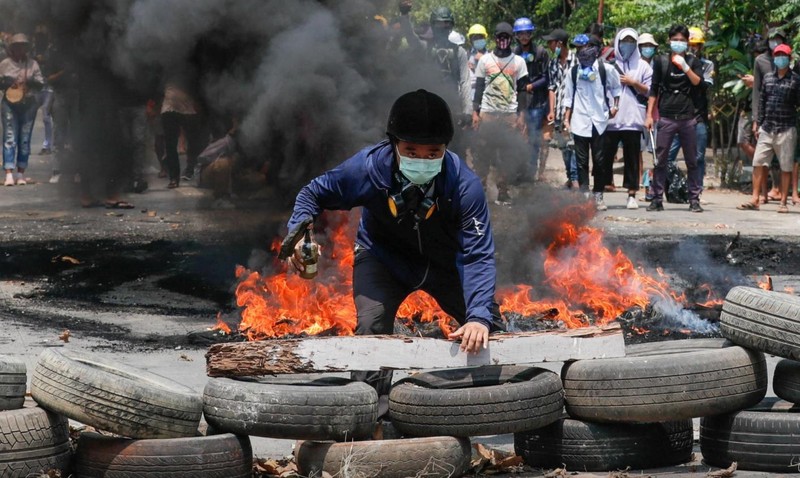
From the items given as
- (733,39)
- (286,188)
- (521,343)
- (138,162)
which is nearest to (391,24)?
(286,188)

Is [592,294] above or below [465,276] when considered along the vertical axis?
below

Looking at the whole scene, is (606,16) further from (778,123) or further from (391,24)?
(391,24)

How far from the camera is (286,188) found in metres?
11.6

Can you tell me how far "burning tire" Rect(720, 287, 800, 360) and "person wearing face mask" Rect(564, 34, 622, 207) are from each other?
925 cm

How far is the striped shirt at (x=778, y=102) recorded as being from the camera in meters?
14.6

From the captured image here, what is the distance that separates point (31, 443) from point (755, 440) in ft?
10.5

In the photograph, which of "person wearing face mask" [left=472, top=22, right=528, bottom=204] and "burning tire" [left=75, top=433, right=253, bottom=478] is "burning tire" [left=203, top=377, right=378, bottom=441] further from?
"person wearing face mask" [left=472, top=22, right=528, bottom=204]

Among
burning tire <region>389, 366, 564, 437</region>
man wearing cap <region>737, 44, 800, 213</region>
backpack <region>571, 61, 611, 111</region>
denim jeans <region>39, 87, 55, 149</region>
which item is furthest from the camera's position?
denim jeans <region>39, 87, 55, 149</region>

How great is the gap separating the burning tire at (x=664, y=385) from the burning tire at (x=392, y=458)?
0.67 m

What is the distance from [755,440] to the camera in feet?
17.2

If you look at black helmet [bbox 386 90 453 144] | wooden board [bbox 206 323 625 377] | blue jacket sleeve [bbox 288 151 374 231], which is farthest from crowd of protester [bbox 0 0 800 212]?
wooden board [bbox 206 323 625 377]

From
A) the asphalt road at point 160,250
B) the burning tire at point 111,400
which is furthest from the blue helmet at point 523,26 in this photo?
the burning tire at point 111,400

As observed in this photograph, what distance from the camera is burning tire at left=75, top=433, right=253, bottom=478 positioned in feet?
15.7

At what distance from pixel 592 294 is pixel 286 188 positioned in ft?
12.3
